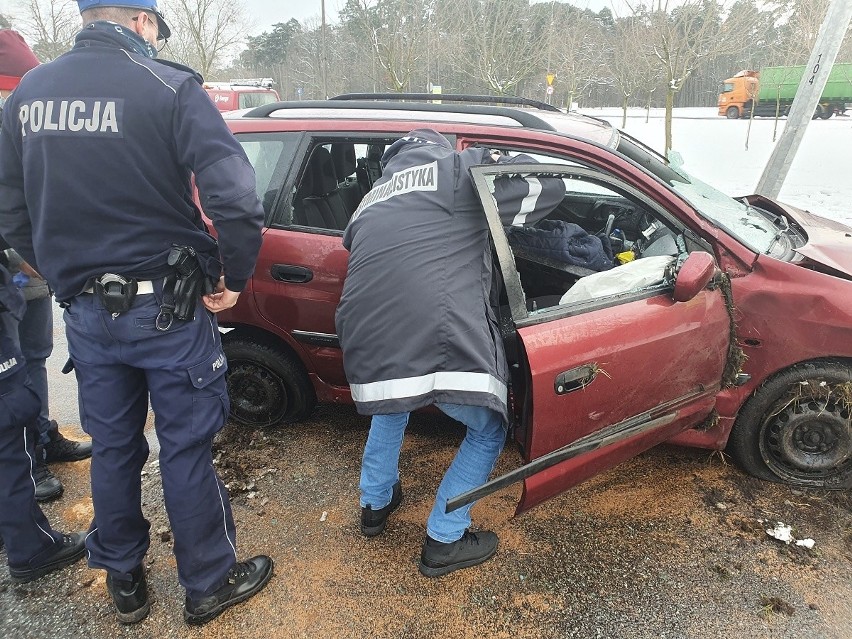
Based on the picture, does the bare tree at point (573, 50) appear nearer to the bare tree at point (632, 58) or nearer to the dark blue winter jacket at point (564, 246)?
the bare tree at point (632, 58)

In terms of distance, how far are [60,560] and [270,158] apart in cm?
198

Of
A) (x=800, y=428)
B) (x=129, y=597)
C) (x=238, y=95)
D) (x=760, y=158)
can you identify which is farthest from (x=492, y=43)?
(x=129, y=597)

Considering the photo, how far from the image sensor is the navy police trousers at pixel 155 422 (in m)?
1.77

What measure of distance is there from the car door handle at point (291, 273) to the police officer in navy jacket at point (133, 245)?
27.3 inches

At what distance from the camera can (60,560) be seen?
2207mm

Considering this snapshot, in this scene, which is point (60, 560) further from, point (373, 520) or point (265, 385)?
point (373, 520)

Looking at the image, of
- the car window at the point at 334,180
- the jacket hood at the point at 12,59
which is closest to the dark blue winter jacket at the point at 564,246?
the car window at the point at 334,180

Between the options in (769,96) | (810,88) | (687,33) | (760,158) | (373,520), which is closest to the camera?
(373,520)

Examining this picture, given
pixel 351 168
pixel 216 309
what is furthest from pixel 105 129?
pixel 351 168

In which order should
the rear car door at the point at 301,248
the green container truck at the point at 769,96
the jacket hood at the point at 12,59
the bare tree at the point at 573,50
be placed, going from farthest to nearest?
the green container truck at the point at 769,96, the bare tree at the point at 573,50, the jacket hood at the point at 12,59, the rear car door at the point at 301,248

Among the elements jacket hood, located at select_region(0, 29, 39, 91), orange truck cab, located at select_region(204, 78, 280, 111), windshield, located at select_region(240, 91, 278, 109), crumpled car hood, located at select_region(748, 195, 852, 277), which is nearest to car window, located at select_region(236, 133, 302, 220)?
jacket hood, located at select_region(0, 29, 39, 91)

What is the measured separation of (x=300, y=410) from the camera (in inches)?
119

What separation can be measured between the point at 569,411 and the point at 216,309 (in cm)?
130

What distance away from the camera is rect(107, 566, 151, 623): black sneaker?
1.97m
